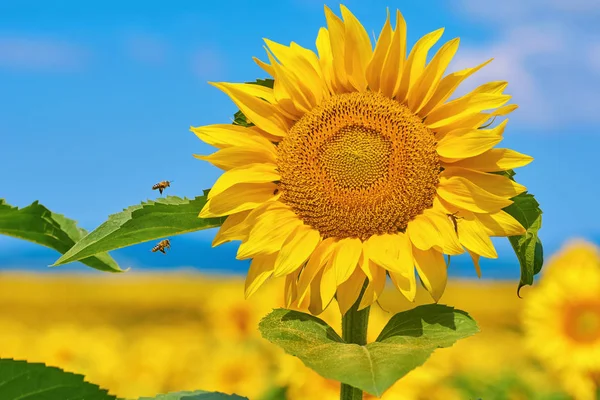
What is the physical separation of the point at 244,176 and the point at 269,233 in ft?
0.56

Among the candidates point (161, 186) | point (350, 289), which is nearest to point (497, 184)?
point (350, 289)

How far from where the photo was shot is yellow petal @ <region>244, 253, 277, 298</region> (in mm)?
2145

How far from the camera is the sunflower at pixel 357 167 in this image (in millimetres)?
2115

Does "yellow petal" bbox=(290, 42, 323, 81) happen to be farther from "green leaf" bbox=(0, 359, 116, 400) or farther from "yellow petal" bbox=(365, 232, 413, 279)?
"green leaf" bbox=(0, 359, 116, 400)

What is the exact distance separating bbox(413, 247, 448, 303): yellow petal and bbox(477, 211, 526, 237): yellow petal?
6.0 inches

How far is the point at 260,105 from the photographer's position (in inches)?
88.7

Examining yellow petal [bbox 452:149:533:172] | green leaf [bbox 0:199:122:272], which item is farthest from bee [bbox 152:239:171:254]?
yellow petal [bbox 452:149:533:172]

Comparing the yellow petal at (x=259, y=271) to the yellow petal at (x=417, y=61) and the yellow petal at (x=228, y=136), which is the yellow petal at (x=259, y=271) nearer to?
the yellow petal at (x=228, y=136)

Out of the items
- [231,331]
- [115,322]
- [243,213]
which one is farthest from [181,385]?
[115,322]

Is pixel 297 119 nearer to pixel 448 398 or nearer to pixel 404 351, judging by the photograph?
pixel 404 351

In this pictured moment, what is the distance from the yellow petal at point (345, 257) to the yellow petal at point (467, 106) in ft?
1.31

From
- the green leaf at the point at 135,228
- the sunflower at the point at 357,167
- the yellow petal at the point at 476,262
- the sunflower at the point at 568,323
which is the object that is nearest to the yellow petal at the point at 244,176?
the sunflower at the point at 357,167

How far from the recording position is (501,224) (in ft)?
7.00

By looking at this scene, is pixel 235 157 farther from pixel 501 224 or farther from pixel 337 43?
pixel 501 224
